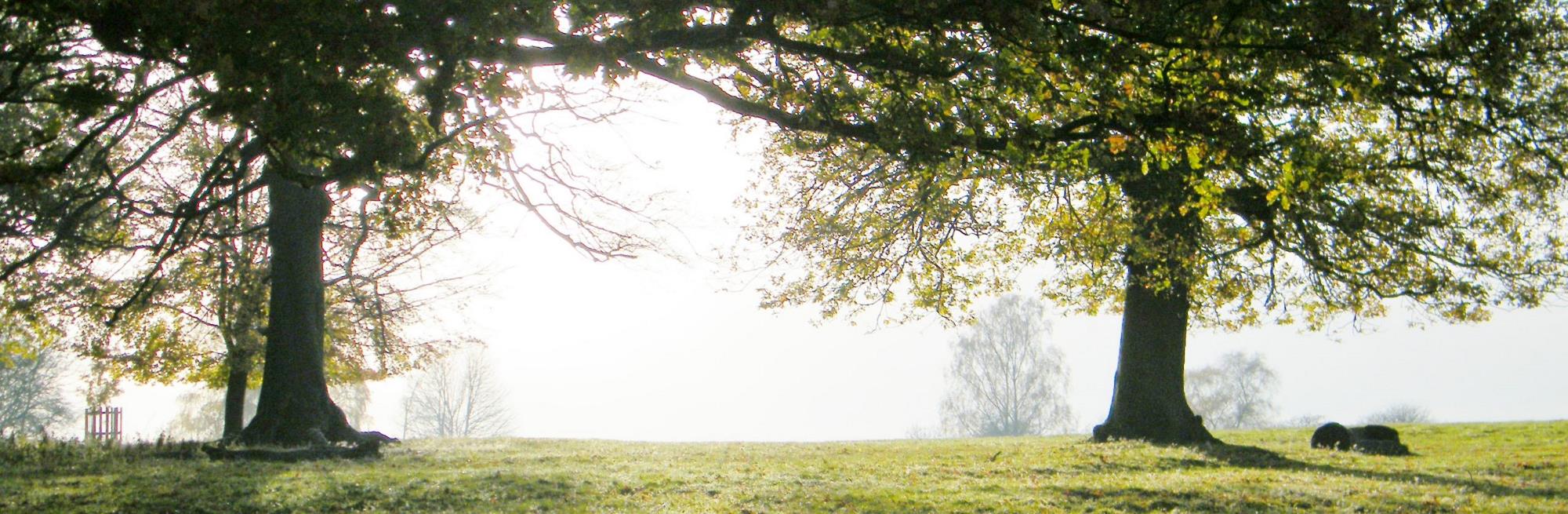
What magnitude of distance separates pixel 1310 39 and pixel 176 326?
101ft

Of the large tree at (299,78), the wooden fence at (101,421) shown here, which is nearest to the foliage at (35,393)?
the wooden fence at (101,421)

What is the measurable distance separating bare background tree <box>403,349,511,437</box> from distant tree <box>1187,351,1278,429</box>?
52319 mm

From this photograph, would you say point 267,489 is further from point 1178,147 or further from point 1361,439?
point 1361,439

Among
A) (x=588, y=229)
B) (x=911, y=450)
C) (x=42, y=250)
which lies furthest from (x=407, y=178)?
(x=911, y=450)

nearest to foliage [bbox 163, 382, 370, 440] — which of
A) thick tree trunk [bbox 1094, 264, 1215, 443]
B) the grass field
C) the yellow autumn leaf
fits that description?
the grass field

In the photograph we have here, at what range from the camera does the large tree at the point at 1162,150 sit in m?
11.5

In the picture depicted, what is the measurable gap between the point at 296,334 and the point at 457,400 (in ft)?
170

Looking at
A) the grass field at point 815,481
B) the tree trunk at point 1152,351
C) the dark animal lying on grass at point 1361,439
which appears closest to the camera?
the grass field at point 815,481

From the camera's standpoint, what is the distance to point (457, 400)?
73.2 m

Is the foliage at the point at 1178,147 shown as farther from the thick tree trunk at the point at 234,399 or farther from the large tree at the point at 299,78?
the thick tree trunk at the point at 234,399

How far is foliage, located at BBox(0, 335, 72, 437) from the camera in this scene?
63250mm

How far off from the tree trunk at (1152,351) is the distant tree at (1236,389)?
6812 cm

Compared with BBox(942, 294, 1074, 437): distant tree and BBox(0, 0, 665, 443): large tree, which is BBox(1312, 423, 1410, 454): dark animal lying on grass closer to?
BBox(0, 0, 665, 443): large tree

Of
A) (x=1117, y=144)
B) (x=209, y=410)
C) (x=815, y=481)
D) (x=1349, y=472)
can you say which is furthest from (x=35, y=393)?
(x=1117, y=144)
